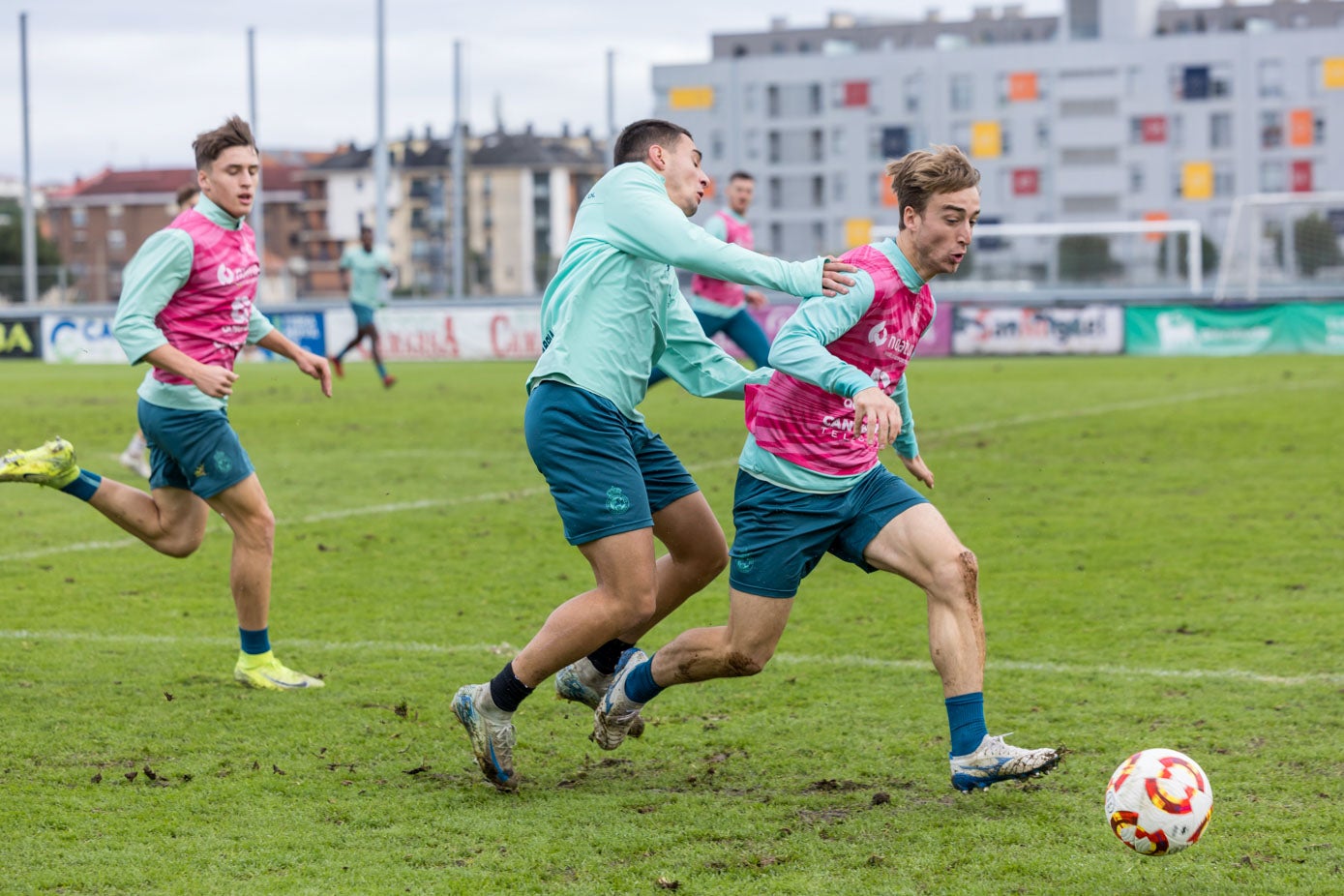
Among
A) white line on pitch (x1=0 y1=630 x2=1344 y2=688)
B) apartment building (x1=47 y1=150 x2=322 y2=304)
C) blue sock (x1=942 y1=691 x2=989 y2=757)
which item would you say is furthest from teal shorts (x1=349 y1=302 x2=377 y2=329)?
apartment building (x1=47 y1=150 x2=322 y2=304)

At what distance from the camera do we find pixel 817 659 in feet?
22.3

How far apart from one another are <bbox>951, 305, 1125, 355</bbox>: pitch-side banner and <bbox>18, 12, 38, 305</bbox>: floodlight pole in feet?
84.4

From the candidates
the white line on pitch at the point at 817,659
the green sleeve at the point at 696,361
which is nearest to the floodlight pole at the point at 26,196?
the white line on pitch at the point at 817,659

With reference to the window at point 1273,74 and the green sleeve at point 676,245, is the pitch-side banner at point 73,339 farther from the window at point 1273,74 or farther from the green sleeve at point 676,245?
the window at point 1273,74

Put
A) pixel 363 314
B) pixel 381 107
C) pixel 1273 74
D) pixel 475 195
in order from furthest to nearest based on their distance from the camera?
pixel 475 195
pixel 1273 74
pixel 381 107
pixel 363 314

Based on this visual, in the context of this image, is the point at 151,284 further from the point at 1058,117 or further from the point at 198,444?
the point at 1058,117

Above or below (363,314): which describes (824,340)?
above

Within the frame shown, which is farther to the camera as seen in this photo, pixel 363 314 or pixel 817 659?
pixel 363 314

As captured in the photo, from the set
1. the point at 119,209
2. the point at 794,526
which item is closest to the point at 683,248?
the point at 794,526

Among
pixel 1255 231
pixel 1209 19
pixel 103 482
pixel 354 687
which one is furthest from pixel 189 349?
pixel 1209 19

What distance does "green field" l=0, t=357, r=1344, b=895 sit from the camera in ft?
13.9

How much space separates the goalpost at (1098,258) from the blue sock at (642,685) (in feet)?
129

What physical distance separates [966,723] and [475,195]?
12029cm


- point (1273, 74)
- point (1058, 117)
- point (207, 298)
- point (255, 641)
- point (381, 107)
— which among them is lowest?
point (255, 641)
